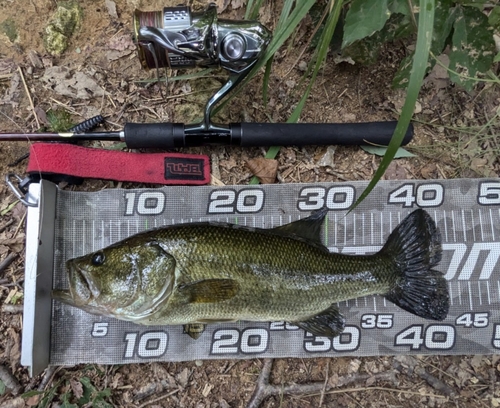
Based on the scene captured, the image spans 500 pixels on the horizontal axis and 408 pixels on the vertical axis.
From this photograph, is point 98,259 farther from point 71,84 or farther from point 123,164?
point 71,84

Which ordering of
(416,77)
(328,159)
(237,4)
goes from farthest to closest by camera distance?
1. (237,4)
2. (328,159)
3. (416,77)

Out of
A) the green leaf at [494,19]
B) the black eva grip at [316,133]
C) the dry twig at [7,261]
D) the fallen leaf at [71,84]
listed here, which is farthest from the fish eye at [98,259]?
the green leaf at [494,19]

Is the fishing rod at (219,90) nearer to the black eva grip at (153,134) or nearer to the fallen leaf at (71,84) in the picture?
the black eva grip at (153,134)

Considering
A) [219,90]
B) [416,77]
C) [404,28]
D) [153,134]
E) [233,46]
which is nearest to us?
[416,77]

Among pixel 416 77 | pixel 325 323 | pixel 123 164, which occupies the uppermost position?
pixel 416 77

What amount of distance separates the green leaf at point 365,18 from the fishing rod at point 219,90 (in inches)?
19.0

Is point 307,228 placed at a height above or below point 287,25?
below

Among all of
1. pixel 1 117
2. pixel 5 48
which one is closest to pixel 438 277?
pixel 1 117

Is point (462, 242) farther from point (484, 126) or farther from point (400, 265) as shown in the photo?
point (484, 126)

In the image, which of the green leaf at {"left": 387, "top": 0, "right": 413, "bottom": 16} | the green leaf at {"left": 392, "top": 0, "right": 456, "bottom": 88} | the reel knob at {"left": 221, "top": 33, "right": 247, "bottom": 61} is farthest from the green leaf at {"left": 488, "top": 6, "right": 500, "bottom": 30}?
the reel knob at {"left": 221, "top": 33, "right": 247, "bottom": 61}

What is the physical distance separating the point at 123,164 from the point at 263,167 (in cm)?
99

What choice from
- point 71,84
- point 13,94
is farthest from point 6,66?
point 71,84

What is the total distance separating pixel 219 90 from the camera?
2.84 m

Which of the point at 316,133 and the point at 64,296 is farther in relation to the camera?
the point at 316,133
